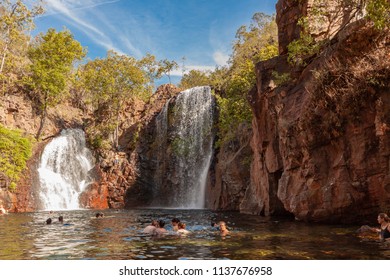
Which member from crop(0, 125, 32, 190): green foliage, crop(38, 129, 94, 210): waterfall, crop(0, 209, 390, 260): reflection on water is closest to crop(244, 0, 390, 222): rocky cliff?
crop(0, 209, 390, 260): reflection on water

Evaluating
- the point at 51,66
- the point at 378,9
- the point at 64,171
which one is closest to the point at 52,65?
the point at 51,66

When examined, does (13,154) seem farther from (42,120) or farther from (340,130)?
(340,130)

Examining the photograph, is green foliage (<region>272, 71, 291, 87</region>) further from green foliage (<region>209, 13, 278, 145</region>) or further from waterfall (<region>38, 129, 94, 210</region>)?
waterfall (<region>38, 129, 94, 210</region>)

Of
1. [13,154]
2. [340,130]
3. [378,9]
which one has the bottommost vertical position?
[340,130]

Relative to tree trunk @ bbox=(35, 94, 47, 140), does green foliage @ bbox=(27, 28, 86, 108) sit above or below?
above

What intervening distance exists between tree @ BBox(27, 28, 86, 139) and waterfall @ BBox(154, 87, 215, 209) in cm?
1514

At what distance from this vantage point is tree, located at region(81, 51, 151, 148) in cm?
5706

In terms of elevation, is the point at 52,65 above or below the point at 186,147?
above

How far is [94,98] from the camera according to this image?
59750 millimetres

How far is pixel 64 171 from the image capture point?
46000 mm

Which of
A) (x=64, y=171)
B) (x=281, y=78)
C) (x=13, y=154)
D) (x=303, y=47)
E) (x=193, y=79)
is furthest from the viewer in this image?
(x=193, y=79)

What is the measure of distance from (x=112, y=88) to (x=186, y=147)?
16628mm

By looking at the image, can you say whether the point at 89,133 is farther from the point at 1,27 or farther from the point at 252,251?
the point at 252,251

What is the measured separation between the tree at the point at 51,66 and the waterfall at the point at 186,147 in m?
15.1
